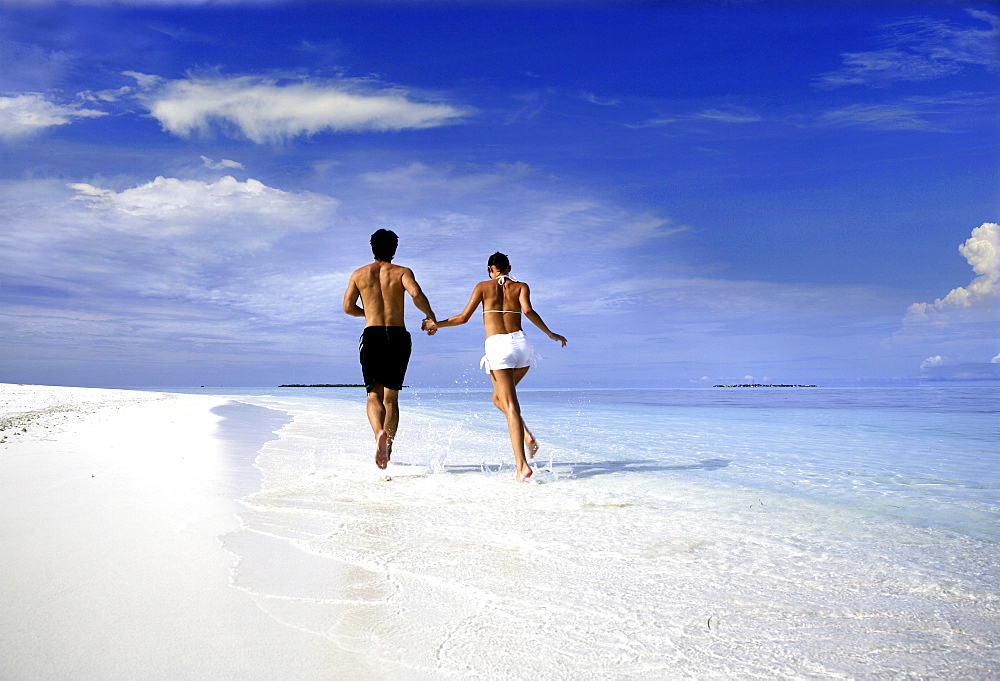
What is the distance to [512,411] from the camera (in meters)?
6.70

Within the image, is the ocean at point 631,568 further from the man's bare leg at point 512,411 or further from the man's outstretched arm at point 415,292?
the man's outstretched arm at point 415,292

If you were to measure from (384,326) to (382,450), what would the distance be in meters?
1.32

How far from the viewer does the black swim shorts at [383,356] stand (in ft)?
22.6

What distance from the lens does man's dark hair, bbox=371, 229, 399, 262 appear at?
7031 millimetres

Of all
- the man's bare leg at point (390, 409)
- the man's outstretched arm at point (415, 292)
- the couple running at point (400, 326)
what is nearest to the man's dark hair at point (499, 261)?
the couple running at point (400, 326)

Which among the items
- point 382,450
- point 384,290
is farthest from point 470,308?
point 382,450

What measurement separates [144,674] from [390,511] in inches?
105

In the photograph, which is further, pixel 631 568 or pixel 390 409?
pixel 390 409

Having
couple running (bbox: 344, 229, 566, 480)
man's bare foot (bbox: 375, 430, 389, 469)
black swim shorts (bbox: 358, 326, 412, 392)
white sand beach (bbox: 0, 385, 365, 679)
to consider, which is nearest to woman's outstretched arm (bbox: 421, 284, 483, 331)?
couple running (bbox: 344, 229, 566, 480)

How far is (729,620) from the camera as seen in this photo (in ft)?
8.45

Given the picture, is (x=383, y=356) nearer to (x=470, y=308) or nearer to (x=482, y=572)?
(x=470, y=308)

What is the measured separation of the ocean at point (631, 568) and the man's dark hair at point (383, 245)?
88.0 inches

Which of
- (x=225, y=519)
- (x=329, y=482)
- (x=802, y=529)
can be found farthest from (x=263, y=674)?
(x=329, y=482)

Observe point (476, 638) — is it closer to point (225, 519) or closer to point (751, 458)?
point (225, 519)
